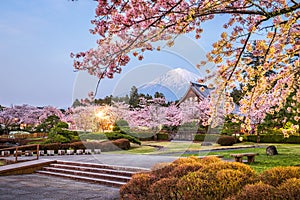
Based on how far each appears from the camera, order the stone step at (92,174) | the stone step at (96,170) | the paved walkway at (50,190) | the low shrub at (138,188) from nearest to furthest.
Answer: the low shrub at (138,188) → the paved walkway at (50,190) → the stone step at (92,174) → the stone step at (96,170)

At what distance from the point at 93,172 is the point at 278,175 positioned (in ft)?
26.1

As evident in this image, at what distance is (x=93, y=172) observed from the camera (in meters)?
11.2

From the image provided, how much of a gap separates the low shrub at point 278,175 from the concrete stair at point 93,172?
5.54 m

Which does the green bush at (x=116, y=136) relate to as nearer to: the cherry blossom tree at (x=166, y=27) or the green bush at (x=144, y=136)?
the green bush at (x=144, y=136)

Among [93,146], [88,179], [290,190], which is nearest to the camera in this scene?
[290,190]

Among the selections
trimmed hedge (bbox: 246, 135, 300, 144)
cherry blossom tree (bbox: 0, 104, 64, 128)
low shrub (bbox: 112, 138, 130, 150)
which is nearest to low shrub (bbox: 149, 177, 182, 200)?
low shrub (bbox: 112, 138, 130, 150)

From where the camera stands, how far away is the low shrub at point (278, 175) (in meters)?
4.34

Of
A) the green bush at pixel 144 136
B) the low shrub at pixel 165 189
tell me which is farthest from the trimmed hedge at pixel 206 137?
the low shrub at pixel 165 189

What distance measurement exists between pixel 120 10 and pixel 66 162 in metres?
10.2

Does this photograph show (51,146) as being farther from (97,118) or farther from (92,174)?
(92,174)

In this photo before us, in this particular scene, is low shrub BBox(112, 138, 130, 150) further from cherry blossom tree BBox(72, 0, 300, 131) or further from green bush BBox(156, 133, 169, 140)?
cherry blossom tree BBox(72, 0, 300, 131)

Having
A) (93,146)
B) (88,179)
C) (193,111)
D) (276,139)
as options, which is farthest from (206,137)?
(88,179)

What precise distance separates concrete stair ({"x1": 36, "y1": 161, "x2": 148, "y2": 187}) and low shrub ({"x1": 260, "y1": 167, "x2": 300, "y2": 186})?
554 cm

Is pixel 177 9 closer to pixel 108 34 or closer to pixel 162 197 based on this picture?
pixel 108 34
